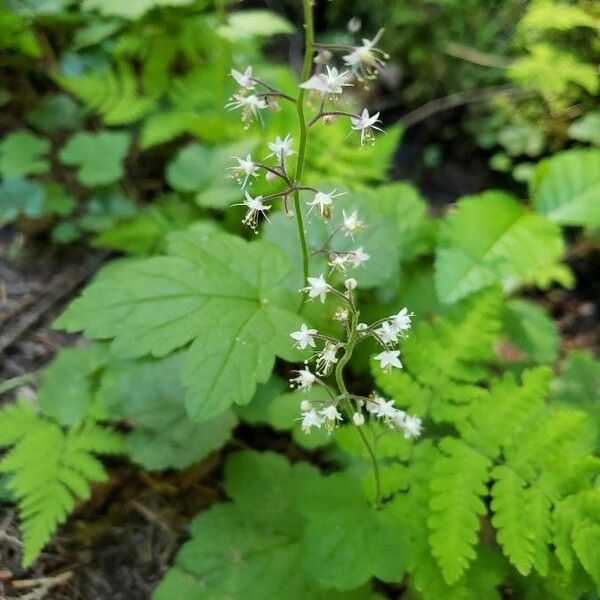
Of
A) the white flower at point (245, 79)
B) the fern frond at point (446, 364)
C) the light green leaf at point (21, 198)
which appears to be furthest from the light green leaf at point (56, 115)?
the fern frond at point (446, 364)

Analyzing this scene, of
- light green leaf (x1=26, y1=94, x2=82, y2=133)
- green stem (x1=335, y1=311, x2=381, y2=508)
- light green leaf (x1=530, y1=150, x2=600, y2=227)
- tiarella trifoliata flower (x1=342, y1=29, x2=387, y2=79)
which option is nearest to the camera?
tiarella trifoliata flower (x1=342, y1=29, x2=387, y2=79)

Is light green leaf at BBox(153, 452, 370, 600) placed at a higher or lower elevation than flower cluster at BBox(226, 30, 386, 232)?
lower

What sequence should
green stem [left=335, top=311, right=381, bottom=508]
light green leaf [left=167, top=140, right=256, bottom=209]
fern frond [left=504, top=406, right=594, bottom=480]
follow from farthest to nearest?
light green leaf [left=167, top=140, right=256, bottom=209] → fern frond [left=504, top=406, right=594, bottom=480] → green stem [left=335, top=311, right=381, bottom=508]

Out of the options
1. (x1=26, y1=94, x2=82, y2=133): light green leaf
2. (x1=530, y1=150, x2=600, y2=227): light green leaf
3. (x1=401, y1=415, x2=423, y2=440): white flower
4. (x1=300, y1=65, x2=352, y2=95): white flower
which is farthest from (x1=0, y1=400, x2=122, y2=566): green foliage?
(x1=530, y1=150, x2=600, y2=227): light green leaf

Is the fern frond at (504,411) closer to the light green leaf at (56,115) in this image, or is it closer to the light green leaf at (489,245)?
the light green leaf at (489,245)

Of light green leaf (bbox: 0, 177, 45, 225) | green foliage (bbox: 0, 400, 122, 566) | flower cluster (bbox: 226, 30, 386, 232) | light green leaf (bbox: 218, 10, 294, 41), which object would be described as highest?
flower cluster (bbox: 226, 30, 386, 232)

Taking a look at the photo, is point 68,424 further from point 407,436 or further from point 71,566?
point 407,436

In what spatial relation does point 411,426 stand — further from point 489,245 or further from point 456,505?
point 489,245

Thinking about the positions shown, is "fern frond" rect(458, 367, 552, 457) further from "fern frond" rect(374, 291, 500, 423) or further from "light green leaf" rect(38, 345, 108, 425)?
"light green leaf" rect(38, 345, 108, 425)
